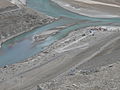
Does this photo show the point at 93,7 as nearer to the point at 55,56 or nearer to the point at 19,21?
the point at 19,21

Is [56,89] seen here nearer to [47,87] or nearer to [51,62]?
[47,87]

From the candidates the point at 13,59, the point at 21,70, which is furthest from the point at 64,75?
the point at 13,59

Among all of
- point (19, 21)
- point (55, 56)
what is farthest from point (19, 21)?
point (55, 56)

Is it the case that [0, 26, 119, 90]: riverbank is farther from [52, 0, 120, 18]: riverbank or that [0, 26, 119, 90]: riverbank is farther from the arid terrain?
[52, 0, 120, 18]: riverbank

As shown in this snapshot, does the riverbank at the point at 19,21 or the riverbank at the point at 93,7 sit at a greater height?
the riverbank at the point at 93,7

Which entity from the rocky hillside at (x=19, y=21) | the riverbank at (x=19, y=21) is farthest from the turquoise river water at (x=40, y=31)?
the rocky hillside at (x=19, y=21)

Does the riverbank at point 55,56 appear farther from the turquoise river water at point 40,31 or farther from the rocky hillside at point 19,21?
the rocky hillside at point 19,21
